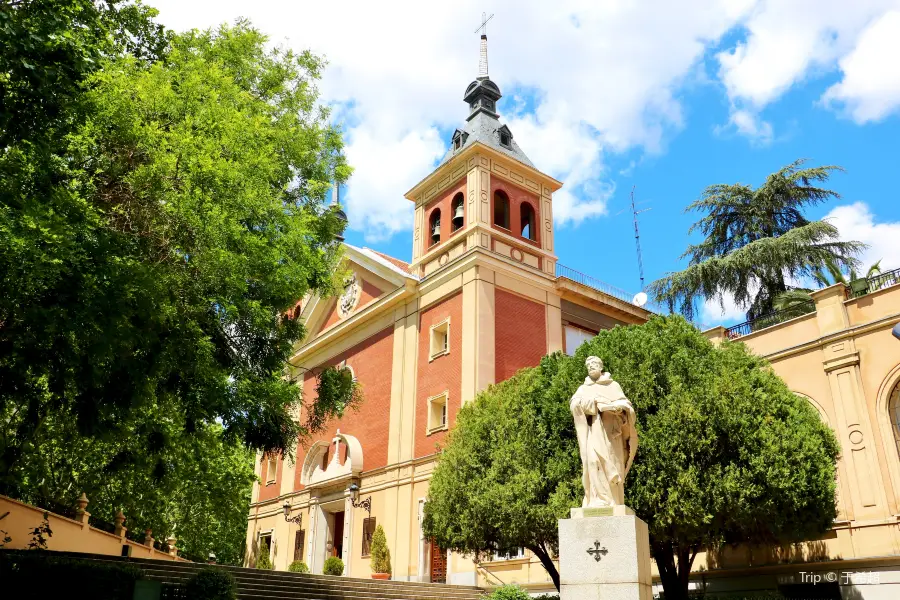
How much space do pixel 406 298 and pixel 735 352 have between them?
14683 mm

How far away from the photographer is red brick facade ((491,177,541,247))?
92.2 feet

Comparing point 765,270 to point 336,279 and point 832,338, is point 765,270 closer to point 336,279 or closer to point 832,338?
point 832,338

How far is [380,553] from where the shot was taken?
24719mm

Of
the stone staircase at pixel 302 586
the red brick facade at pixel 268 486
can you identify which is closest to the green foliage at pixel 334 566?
the stone staircase at pixel 302 586

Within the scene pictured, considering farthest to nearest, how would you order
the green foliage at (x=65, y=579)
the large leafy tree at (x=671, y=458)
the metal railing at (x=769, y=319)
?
the metal railing at (x=769, y=319) → the large leafy tree at (x=671, y=458) → the green foliage at (x=65, y=579)

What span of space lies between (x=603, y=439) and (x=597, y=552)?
1332 millimetres

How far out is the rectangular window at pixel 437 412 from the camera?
2540 cm

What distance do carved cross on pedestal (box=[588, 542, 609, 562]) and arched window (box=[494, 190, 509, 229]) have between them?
20505 mm

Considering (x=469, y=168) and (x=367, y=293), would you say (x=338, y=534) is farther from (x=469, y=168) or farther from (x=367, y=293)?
(x=469, y=168)

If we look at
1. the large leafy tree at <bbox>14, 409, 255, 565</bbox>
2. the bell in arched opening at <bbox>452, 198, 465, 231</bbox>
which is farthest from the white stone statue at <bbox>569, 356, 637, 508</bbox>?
the bell in arched opening at <bbox>452, 198, 465, 231</bbox>

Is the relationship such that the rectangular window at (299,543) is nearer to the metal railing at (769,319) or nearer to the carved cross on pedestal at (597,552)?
the metal railing at (769,319)

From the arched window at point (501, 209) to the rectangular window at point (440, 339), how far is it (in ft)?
14.9

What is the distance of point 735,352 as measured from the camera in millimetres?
16469

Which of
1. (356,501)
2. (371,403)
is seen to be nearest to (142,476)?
(356,501)
